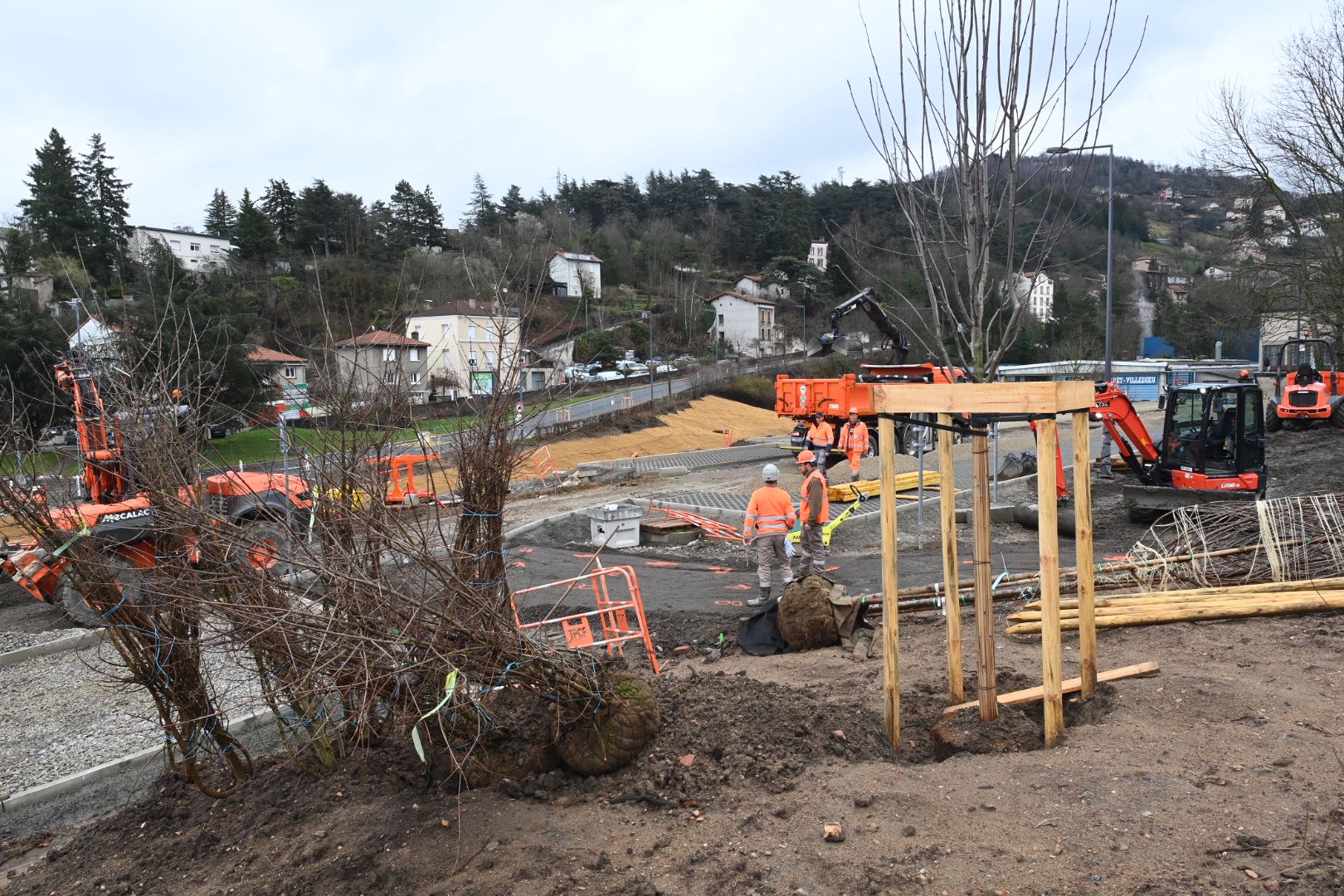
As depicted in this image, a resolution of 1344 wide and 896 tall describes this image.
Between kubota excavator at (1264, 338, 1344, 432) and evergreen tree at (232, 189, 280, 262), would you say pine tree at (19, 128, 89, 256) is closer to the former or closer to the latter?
evergreen tree at (232, 189, 280, 262)

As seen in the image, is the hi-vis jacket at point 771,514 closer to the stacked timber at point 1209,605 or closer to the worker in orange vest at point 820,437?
the stacked timber at point 1209,605

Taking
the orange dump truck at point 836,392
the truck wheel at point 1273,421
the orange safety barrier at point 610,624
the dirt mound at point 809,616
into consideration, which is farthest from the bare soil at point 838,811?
the truck wheel at point 1273,421

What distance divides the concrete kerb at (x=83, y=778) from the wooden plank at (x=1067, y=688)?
5.26 m

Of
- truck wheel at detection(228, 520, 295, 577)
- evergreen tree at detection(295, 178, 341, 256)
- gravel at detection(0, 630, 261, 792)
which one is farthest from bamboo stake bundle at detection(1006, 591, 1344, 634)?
evergreen tree at detection(295, 178, 341, 256)

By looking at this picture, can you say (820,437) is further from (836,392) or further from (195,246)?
(195,246)

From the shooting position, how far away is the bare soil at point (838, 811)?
3697mm

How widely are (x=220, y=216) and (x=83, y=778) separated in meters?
89.3

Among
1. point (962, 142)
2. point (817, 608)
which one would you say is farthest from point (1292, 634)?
point (962, 142)

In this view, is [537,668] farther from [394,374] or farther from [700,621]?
[700,621]

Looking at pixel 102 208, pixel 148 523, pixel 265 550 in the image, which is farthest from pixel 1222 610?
pixel 102 208

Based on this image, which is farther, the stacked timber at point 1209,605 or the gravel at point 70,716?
the gravel at point 70,716

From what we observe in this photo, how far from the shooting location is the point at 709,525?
15820mm

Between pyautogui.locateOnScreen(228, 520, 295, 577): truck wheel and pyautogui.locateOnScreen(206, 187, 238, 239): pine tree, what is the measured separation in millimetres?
87466

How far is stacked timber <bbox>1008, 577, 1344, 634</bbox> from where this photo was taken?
680 cm
